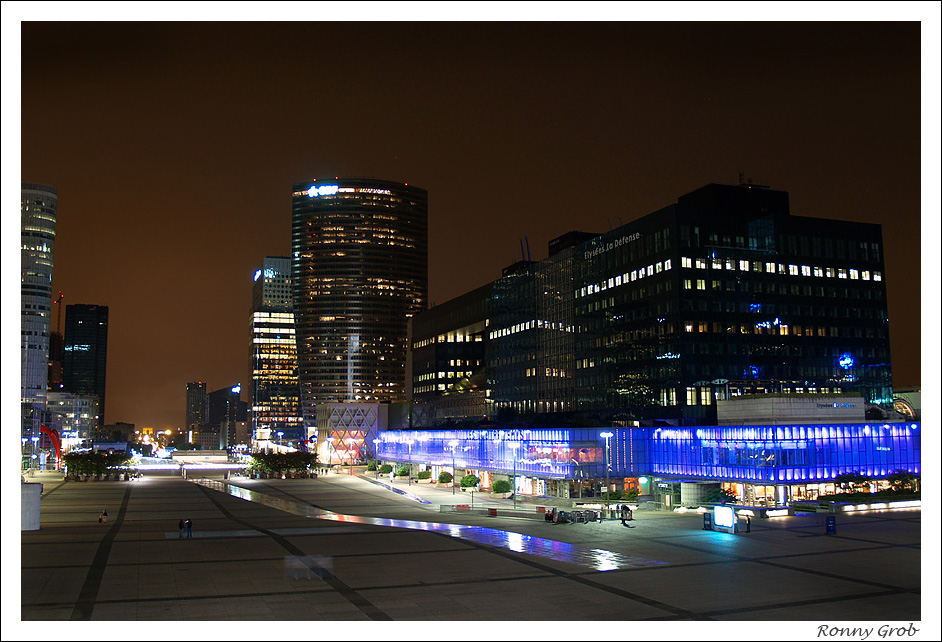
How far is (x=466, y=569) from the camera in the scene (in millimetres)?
43531

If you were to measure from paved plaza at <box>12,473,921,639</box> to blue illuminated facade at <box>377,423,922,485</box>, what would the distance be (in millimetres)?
12106

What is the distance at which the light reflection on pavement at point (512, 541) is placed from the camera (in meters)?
45.4

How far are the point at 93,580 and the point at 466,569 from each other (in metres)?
19.1

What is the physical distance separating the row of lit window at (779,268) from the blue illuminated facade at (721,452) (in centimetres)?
5580

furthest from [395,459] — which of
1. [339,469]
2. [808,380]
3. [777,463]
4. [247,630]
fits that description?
[247,630]

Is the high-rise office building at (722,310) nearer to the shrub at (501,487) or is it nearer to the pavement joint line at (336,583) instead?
the shrub at (501,487)

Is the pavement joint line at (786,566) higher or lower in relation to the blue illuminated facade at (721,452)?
lower

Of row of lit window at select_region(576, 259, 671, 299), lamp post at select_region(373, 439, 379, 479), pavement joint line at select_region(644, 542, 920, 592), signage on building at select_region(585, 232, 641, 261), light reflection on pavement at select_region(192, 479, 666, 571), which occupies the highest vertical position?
signage on building at select_region(585, 232, 641, 261)

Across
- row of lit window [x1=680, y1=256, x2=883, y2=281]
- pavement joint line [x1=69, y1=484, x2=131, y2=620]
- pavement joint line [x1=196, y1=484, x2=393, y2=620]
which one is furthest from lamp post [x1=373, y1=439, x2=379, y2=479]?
pavement joint line [x1=196, y1=484, x2=393, y2=620]

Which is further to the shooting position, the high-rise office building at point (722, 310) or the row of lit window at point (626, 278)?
the row of lit window at point (626, 278)

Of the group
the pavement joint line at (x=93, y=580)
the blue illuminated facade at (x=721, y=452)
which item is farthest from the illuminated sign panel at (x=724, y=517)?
the pavement joint line at (x=93, y=580)

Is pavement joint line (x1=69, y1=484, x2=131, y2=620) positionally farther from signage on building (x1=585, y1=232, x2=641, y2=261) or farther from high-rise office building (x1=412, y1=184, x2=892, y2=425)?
signage on building (x1=585, y1=232, x2=641, y2=261)

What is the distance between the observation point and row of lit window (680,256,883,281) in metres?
142

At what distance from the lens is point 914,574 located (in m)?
40.5
